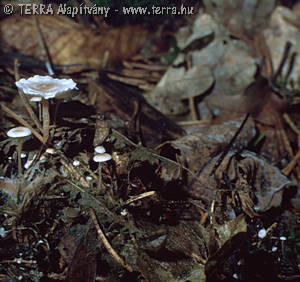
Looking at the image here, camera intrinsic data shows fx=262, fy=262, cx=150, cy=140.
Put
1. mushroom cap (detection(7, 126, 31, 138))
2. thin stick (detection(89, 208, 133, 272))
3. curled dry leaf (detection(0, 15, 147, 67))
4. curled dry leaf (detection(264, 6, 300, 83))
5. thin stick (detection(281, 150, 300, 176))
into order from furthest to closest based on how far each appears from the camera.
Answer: curled dry leaf (detection(264, 6, 300, 83))
curled dry leaf (detection(0, 15, 147, 67))
thin stick (detection(281, 150, 300, 176))
mushroom cap (detection(7, 126, 31, 138))
thin stick (detection(89, 208, 133, 272))

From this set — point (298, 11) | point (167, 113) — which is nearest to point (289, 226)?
point (167, 113)

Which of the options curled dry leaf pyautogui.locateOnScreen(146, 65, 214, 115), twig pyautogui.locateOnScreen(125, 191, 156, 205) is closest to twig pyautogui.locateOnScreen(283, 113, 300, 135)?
curled dry leaf pyautogui.locateOnScreen(146, 65, 214, 115)

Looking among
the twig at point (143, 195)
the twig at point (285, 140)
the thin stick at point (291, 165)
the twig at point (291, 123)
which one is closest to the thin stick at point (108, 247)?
the twig at point (143, 195)

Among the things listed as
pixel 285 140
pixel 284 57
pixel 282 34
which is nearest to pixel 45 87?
pixel 285 140

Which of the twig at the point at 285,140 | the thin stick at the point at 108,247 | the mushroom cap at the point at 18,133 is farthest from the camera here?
the twig at the point at 285,140

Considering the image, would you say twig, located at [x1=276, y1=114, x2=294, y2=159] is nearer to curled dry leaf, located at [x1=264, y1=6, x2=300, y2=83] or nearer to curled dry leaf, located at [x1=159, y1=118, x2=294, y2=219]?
curled dry leaf, located at [x1=159, y1=118, x2=294, y2=219]

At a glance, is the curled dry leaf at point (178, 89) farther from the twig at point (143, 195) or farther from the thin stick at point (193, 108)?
the twig at point (143, 195)

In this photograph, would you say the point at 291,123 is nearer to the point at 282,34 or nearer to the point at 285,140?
the point at 285,140
